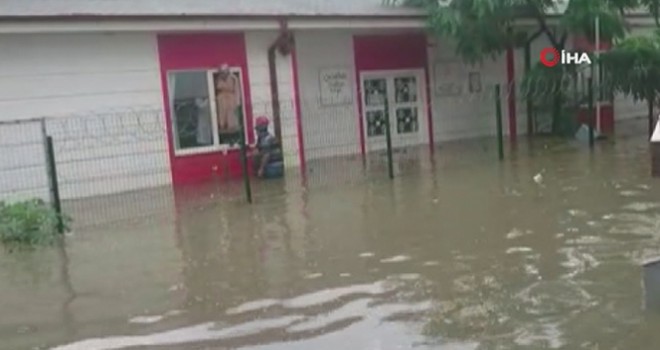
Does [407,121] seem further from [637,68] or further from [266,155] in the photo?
[266,155]

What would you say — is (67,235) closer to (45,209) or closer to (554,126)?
(45,209)

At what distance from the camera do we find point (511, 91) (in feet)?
68.3

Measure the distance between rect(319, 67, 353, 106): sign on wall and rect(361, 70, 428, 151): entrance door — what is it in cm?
43

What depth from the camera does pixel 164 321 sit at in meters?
5.94

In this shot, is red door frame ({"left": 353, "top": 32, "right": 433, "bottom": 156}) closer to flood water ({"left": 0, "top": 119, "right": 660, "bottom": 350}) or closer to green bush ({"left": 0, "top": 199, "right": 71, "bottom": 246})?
flood water ({"left": 0, "top": 119, "right": 660, "bottom": 350})

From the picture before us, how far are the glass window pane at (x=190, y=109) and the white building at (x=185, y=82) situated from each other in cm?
2

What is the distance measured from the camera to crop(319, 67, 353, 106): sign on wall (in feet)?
56.5

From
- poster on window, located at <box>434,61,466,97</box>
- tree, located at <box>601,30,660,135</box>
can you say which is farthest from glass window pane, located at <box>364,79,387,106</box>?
tree, located at <box>601,30,660,135</box>

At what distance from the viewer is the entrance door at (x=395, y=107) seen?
58.8 feet

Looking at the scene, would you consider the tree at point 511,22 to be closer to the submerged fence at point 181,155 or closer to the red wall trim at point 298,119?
the submerged fence at point 181,155

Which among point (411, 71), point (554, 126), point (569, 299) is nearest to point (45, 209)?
point (569, 299)

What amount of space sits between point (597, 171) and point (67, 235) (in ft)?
25.8

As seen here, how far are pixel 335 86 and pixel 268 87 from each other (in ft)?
7.42

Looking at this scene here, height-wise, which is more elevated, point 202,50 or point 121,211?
point 202,50
